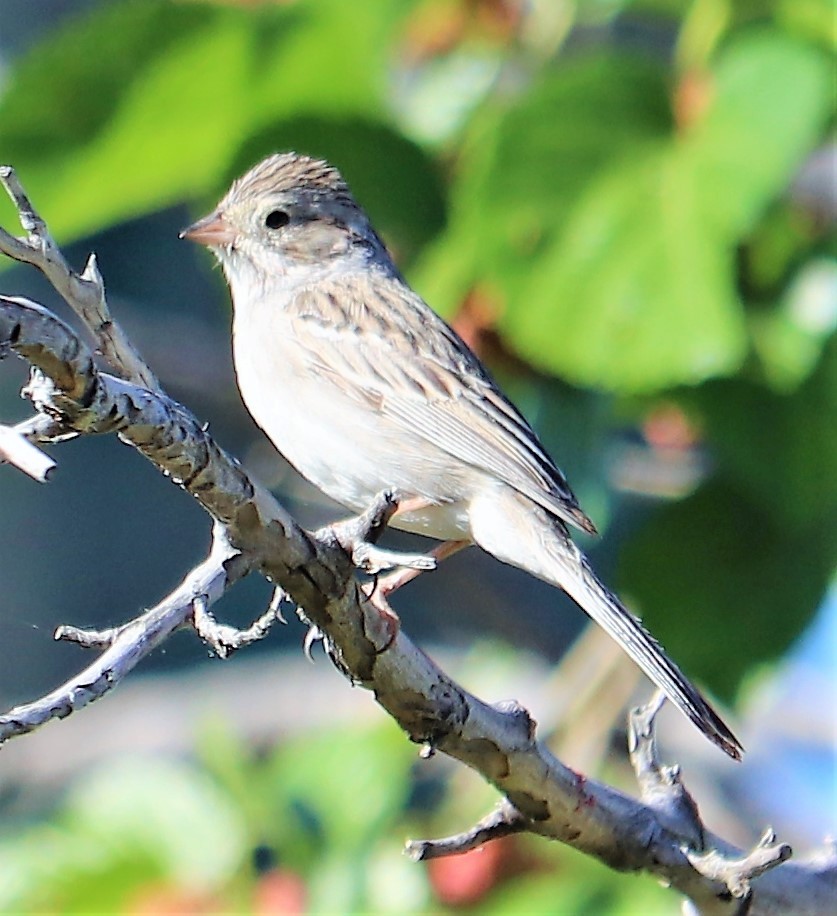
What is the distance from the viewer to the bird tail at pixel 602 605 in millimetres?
1980

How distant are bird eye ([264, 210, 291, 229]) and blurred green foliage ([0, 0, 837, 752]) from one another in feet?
0.39

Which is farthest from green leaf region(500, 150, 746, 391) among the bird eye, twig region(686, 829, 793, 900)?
twig region(686, 829, 793, 900)

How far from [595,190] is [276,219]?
1.98 ft

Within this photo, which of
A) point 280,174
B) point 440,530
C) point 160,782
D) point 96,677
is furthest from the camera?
point 160,782

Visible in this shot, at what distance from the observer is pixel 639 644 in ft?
6.93

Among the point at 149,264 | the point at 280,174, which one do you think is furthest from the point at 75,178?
the point at 149,264

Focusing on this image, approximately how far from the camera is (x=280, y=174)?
113 inches

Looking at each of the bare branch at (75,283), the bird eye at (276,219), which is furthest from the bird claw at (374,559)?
the bird eye at (276,219)

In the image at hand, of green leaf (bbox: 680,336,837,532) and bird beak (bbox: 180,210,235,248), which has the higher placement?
bird beak (bbox: 180,210,235,248)

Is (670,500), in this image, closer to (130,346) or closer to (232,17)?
(232,17)

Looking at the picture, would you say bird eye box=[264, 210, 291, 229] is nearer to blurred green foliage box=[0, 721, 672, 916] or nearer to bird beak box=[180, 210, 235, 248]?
bird beak box=[180, 210, 235, 248]

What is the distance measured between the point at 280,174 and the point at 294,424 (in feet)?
2.08

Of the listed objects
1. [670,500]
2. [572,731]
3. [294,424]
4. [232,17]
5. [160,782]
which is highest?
[232,17]

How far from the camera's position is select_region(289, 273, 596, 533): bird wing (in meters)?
2.46
